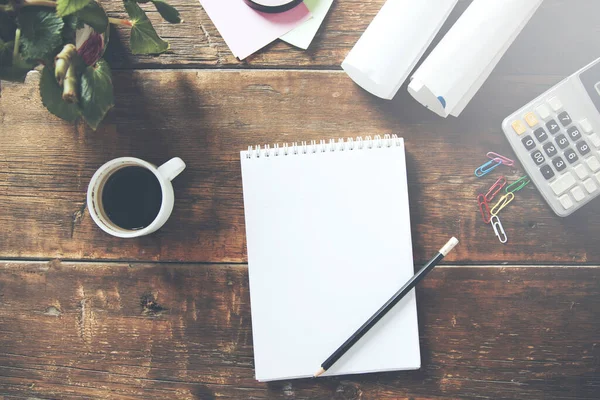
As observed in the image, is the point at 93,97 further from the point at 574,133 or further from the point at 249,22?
the point at 574,133

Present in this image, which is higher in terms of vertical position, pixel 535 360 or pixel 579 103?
pixel 579 103

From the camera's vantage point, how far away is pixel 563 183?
561 mm

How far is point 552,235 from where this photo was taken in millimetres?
585

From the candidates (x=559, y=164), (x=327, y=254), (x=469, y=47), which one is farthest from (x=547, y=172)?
(x=327, y=254)

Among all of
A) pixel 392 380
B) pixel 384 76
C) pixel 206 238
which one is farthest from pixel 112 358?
pixel 384 76

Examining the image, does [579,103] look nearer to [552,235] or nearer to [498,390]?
[552,235]

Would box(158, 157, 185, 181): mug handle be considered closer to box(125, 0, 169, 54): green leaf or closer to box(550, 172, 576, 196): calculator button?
box(125, 0, 169, 54): green leaf

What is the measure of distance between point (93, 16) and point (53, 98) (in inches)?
3.3

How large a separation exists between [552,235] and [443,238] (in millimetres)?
137

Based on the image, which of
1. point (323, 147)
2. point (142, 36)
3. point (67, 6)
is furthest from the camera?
point (323, 147)

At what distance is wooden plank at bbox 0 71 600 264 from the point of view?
1.92 feet

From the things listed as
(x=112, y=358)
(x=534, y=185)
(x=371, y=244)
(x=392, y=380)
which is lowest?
(x=112, y=358)

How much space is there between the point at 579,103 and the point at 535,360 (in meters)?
0.32

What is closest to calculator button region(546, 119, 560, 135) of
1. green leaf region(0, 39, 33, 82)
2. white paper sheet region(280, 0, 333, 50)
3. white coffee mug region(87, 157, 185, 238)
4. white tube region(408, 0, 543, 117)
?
white tube region(408, 0, 543, 117)
